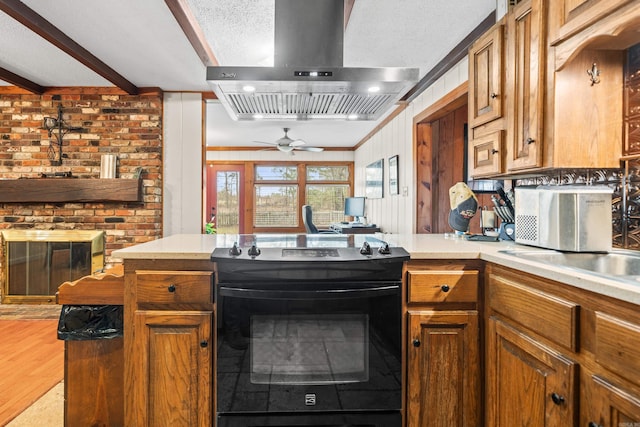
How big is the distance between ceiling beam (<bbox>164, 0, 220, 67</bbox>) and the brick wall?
1.13 meters

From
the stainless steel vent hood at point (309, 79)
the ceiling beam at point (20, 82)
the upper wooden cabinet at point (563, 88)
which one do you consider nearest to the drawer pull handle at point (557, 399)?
the upper wooden cabinet at point (563, 88)

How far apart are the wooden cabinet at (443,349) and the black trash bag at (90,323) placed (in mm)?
1305

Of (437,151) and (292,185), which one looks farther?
(292,185)

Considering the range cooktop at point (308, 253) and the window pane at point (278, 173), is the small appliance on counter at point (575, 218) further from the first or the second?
the window pane at point (278, 173)

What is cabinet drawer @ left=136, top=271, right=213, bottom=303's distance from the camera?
1.54 metres

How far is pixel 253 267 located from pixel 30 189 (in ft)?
11.4

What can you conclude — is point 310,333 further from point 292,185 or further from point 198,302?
point 292,185

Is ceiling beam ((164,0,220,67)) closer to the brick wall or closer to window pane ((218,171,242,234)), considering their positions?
the brick wall

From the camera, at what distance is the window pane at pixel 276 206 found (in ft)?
26.0

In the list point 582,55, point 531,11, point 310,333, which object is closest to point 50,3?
point 310,333

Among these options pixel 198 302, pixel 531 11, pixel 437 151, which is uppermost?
pixel 531 11

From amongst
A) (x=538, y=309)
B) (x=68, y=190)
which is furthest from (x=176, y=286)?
(x=68, y=190)

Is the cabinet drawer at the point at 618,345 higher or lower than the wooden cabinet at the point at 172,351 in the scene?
higher

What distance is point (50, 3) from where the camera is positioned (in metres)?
2.30
